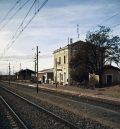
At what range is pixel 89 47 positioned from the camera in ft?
193

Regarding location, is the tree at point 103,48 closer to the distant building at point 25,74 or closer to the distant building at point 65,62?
the distant building at point 65,62

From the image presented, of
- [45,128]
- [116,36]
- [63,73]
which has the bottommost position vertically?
[45,128]

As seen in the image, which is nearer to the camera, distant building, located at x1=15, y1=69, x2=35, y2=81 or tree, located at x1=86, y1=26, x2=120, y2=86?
tree, located at x1=86, y1=26, x2=120, y2=86

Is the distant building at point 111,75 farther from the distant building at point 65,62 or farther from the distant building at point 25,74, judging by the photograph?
the distant building at point 25,74

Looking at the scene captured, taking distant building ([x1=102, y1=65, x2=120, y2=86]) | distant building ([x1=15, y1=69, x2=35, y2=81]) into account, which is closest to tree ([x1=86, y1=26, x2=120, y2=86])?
distant building ([x1=102, y1=65, x2=120, y2=86])

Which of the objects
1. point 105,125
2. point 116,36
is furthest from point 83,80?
point 105,125

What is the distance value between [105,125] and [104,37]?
42.2 meters

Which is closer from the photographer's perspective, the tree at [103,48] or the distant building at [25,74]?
the tree at [103,48]

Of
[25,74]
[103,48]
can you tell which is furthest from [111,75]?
[25,74]

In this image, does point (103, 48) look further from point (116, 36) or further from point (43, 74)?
point (43, 74)

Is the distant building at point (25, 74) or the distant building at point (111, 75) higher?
the distant building at point (25, 74)

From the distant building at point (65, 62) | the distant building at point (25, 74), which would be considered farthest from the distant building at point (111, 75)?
the distant building at point (25, 74)

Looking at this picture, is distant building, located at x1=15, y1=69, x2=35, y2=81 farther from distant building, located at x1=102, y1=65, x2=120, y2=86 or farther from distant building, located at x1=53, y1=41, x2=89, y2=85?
distant building, located at x1=102, y1=65, x2=120, y2=86

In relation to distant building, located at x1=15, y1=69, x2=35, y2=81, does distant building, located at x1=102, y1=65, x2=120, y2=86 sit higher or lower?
lower
